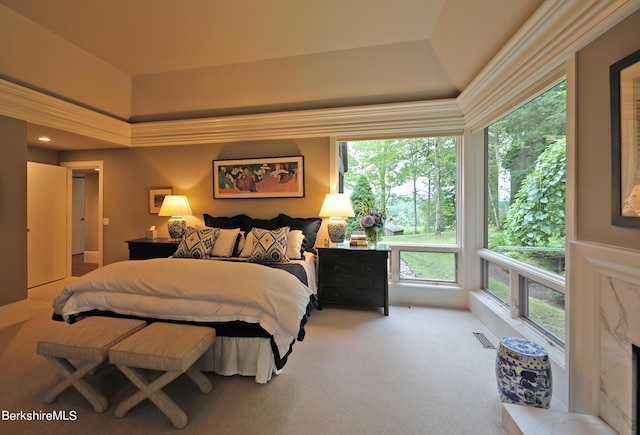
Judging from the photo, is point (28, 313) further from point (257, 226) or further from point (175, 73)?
point (175, 73)

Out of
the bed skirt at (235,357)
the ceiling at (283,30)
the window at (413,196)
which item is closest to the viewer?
the bed skirt at (235,357)

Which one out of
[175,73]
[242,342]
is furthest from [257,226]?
[175,73]

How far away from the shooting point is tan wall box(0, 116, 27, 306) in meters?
2.89

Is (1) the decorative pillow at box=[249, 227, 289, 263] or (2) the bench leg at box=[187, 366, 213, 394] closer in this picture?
(2) the bench leg at box=[187, 366, 213, 394]

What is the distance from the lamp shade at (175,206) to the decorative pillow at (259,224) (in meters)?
0.93

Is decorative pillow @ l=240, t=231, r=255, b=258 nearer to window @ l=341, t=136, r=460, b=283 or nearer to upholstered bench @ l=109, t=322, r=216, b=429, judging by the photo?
window @ l=341, t=136, r=460, b=283

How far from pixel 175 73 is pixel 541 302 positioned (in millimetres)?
4946

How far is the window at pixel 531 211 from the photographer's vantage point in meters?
1.96

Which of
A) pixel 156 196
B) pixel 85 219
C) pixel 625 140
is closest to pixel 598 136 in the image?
pixel 625 140

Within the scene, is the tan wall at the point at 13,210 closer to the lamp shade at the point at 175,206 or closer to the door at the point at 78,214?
the lamp shade at the point at 175,206

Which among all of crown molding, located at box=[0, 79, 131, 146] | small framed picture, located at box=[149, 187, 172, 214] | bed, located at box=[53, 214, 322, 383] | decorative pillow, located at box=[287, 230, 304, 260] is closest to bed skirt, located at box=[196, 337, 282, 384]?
bed, located at box=[53, 214, 322, 383]

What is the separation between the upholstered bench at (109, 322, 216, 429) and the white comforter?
0.79 feet

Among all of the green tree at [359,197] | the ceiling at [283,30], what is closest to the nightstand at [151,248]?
the ceiling at [283,30]

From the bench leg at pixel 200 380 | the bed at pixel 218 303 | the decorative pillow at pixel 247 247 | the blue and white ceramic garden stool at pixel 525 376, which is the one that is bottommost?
the bench leg at pixel 200 380
